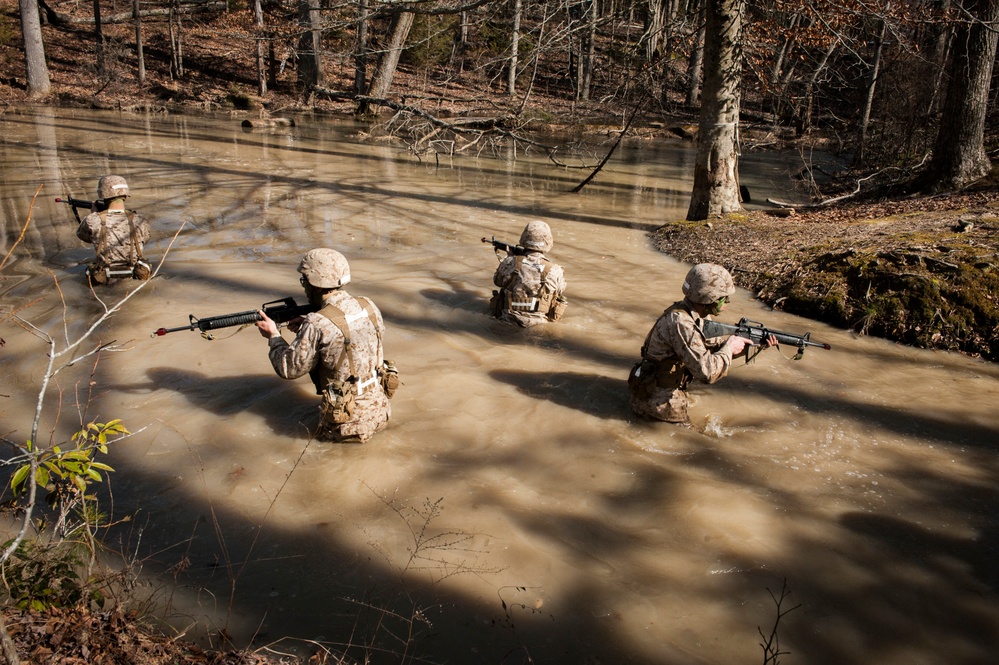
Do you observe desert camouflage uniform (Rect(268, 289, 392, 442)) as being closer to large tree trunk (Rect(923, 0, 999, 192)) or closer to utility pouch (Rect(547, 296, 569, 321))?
utility pouch (Rect(547, 296, 569, 321))

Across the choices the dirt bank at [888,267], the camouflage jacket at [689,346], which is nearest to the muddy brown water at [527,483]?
the dirt bank at [888,267]

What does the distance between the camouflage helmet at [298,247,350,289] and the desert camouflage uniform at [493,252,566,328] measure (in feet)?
9.32

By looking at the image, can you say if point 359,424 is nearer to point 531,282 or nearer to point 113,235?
point 531,282

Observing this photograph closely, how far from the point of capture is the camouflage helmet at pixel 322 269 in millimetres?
5031

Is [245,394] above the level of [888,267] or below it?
below

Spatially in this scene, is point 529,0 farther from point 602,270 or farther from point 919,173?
point 919,173

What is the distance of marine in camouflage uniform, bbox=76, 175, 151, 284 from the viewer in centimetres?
820

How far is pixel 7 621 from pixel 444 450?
305cm

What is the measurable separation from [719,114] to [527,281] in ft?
20.0

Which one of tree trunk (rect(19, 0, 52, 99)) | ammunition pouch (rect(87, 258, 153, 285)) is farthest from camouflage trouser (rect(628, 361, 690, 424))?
tree trunk (rect(19, 0, 52, 99))

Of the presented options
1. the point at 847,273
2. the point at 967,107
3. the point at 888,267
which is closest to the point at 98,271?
the point at 847,273

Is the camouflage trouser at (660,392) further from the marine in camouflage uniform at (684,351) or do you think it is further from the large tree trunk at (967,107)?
the large tree trunk at (967,107)

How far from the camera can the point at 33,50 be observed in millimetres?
26328

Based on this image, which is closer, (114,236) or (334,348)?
(334,348)
